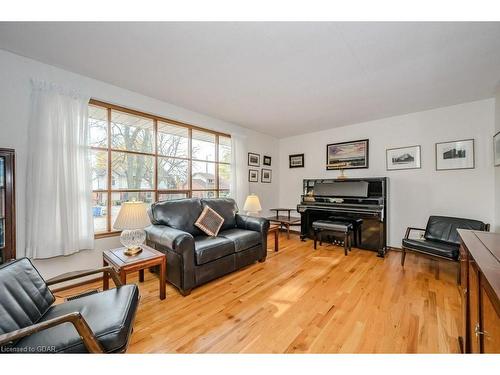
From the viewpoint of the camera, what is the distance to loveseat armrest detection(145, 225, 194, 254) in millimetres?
2088

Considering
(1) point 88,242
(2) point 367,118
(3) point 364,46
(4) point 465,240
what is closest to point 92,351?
(1) point 88,242

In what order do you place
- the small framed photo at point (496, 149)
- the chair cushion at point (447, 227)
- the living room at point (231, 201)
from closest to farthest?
the living room at point (231, 201)
the small framed photo at point (496, 149)
the chair cushion at point (447, 227)

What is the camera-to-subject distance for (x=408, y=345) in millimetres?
1425

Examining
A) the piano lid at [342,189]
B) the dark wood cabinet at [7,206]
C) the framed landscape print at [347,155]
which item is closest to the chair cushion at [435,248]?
the piano lid at [342,189]

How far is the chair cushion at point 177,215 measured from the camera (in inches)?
105

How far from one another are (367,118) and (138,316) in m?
4.56

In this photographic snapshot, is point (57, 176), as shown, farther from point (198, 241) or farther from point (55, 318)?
point (55, 318)

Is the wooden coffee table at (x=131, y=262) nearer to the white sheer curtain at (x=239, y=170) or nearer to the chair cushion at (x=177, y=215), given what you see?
the chair cushion at (x=177, y=215)

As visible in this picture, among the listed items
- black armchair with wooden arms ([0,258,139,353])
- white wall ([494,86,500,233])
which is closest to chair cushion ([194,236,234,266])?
black armchair with wooden arms ([0,258,139,353])

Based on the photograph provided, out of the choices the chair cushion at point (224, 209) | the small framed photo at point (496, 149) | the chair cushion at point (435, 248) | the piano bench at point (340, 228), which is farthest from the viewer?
the piano bench at point (340, 228)

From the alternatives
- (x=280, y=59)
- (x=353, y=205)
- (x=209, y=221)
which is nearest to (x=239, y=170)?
(x=209, y=221)

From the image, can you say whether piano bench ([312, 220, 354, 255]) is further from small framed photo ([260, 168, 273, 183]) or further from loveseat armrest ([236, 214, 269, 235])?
small framed photo ([260, 168, 273, 183])

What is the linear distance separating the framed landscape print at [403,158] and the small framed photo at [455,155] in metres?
0.27

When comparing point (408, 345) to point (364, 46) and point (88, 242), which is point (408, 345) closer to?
point (364, 46)
